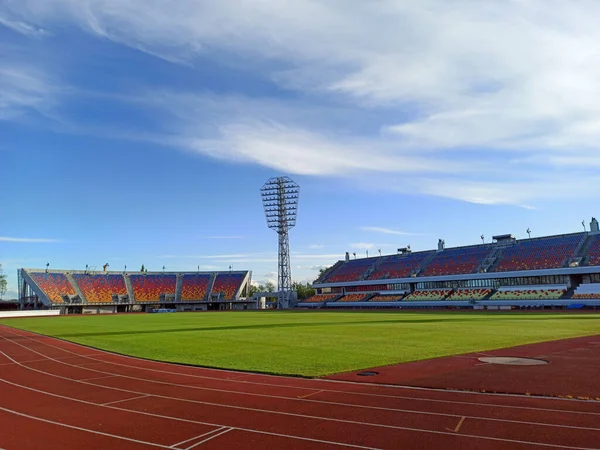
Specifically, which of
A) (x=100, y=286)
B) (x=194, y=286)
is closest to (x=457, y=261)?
(x=194, y=286)

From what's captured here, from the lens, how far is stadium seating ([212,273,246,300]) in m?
117

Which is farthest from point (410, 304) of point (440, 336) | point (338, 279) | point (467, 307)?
point (440, 336)

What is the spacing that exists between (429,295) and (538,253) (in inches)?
786

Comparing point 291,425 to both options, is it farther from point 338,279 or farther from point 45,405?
point 338,279

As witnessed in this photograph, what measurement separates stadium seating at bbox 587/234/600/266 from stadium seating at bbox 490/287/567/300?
563cm

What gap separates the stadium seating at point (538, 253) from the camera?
7216cm

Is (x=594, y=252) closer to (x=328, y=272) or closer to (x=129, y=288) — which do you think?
(x=328, y=272)

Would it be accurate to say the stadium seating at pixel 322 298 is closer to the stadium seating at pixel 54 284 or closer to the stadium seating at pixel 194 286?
the stadium seating at pixel 194 286

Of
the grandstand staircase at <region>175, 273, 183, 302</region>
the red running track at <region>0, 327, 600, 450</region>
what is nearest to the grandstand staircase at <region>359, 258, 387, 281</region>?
the grandstand staircase at <region>175, 273, 183, 302</region>

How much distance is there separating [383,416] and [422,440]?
1.89 metres

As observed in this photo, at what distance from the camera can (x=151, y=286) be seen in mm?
114625

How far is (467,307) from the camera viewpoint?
240 ft

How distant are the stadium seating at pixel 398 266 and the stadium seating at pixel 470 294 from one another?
14939 mm

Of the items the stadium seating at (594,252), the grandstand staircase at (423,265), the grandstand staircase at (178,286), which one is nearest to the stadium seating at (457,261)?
the grandstand staircase at (423,265)
